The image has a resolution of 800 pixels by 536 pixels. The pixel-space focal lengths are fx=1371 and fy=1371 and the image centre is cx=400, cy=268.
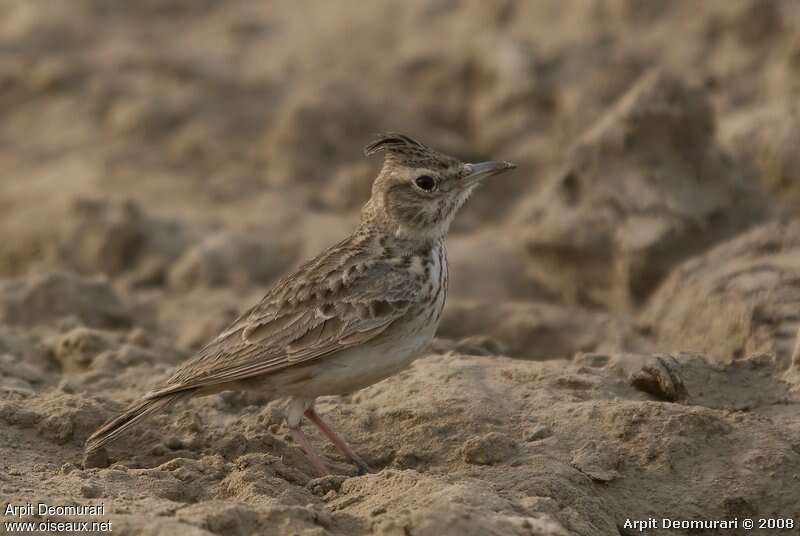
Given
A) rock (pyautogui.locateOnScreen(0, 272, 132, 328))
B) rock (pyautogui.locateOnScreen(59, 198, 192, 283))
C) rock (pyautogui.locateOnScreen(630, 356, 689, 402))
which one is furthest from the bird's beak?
rock (pyautogui.locateOnScreen(59, 198, 192, 283))

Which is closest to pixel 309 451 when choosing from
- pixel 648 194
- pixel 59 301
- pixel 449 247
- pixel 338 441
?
pixel 338 441

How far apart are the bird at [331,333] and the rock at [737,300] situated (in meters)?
→ 1.62

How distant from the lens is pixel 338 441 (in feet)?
19.7

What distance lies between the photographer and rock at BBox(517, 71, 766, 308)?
8.67 meters

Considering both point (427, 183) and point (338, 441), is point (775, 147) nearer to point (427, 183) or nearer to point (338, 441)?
point (427, 183)

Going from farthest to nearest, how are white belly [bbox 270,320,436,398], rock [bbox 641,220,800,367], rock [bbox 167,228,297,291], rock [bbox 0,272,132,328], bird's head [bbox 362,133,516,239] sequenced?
rock [bbox 167,228,297,291] → rock [bbox 0,272,132,328] → rock [bbox 641,220,800,367] → bird's head [bbox 362,133,516,239] → white belly [bbox 270,320,436,398]

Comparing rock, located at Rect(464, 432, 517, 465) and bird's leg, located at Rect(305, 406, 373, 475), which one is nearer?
rock, located at Rect(464, 432, 517, 465)

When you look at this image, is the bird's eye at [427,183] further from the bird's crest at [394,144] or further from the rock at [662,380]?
the rock at [662,380]

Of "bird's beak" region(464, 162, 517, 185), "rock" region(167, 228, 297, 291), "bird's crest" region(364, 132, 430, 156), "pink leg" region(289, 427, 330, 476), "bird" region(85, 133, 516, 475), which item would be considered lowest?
"pink leg" region(289, 427, 330, 476)

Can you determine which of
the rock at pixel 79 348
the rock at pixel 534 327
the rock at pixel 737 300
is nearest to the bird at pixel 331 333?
the rock at pixel 79 348

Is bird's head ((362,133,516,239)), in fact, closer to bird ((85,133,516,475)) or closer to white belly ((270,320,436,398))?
bird ((85,133,516,475))

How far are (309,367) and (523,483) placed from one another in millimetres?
1189

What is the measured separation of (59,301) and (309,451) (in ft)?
11.3

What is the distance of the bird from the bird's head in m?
0.01
